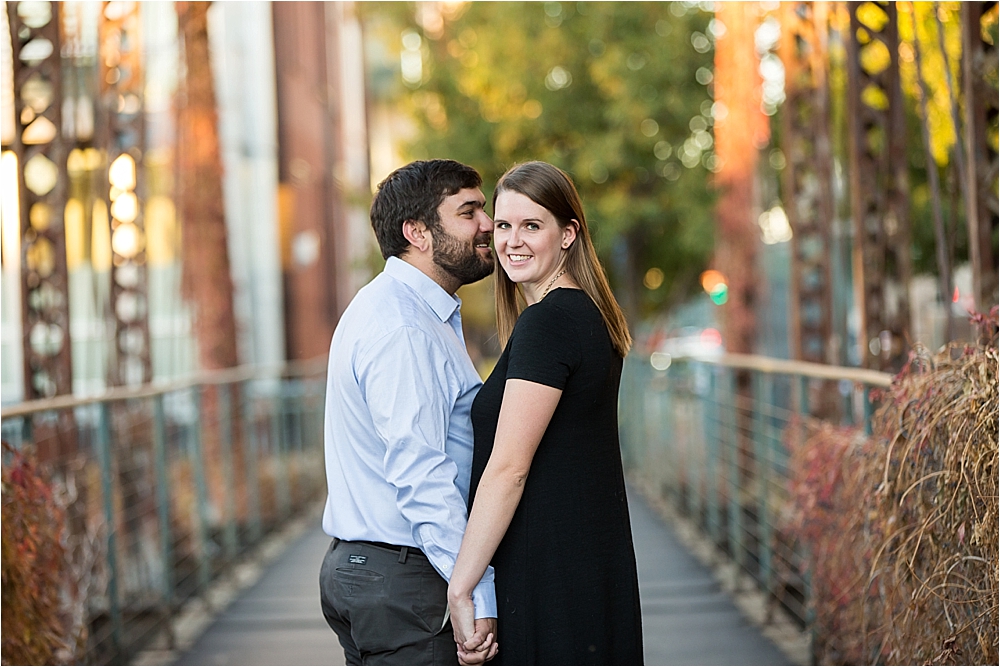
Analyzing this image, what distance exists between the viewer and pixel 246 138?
14711mm

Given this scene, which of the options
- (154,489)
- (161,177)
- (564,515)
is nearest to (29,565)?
(564,515)

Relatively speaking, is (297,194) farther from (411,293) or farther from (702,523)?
(411,293)

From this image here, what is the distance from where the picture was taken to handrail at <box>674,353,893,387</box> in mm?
3943

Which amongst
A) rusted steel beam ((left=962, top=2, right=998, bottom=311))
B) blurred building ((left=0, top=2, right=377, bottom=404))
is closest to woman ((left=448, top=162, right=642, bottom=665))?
rusted steel beam ((left=962, top=2, right=998, bottom=311))

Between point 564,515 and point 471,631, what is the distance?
0.96ft

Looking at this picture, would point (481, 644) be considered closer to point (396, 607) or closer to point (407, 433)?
point (396, 607)

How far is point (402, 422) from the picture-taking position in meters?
2.49

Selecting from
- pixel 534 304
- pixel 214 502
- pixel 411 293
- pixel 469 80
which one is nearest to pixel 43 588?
pixel 411 293

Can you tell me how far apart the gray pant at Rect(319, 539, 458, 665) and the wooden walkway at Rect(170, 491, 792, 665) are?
2.55 meters

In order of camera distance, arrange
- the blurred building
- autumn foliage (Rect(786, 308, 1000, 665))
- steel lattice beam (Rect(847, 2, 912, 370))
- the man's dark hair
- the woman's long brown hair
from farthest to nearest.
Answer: the blurred building
steel lattice beam (Rect(847, 2, 912, 370))
autumn foliage (Rect(786, 308, 1000, 665))
the man's dark hair
the woman's long brown hair

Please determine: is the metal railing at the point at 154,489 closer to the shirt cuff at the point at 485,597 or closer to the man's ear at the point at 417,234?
the man's ear at the point at 417,234

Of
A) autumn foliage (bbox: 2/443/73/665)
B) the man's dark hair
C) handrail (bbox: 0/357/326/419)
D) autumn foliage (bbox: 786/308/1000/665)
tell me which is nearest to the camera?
the man's dark hair

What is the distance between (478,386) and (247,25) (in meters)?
13.1

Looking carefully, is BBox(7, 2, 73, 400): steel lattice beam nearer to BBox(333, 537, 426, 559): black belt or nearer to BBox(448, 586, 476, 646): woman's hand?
BBox(333, 537, 426, 559): black belt
